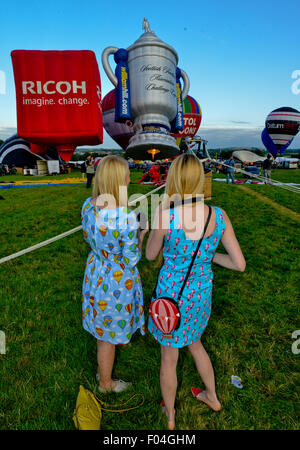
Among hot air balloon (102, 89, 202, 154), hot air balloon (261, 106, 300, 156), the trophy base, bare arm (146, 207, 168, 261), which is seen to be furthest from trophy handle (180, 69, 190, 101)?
hot air balloon (261, 106, 300, 156)

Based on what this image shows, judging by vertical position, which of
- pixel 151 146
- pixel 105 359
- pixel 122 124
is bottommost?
pixel 105 359

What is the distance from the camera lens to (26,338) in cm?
268

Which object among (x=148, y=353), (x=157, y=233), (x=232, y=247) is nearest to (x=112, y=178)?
(x=157, y=233)

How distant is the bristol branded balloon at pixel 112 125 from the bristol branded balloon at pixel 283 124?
56.9ft

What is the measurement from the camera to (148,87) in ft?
21.0

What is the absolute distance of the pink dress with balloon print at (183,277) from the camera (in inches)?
61.4

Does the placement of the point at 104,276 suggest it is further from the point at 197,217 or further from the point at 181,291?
the point at 197,217

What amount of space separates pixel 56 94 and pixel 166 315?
3.66 m

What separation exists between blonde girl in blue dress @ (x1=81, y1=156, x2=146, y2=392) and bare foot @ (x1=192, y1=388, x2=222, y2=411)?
2.13ft

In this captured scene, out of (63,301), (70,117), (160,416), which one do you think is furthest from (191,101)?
(160,416)

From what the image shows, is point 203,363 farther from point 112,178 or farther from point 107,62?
point 107,62

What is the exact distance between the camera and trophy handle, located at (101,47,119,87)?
6977 mm

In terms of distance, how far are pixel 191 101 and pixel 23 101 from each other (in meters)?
13.8

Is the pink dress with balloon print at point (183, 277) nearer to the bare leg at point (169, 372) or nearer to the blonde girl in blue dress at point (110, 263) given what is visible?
the bare leg at point (169, 372)
